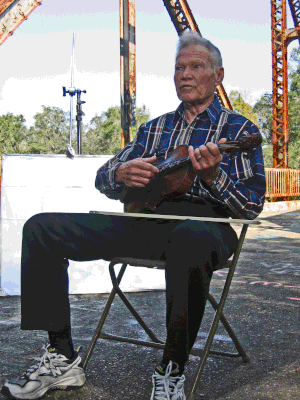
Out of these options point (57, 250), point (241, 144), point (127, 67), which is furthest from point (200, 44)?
point (127, 67)

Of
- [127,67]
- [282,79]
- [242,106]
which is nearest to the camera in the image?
[127,67]

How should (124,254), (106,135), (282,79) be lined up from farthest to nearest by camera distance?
(106,135), (282,79), (124,254)

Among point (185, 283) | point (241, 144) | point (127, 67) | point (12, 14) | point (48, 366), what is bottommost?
point (48, 366)

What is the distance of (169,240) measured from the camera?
1818 millimetres

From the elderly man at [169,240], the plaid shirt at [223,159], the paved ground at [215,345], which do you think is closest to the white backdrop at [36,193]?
the paved ground at [215,345]

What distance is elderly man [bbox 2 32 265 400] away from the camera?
1740 millimetres

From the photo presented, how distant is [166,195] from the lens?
7.10 feet

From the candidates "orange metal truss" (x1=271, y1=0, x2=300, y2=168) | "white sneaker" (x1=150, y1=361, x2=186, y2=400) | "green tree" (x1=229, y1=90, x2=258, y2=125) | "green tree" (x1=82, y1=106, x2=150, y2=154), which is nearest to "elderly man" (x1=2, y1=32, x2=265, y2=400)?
"white sneaker" (x1=150, y1=361, x2=186, y2=400)

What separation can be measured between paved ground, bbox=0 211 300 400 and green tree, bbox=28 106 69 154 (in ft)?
219

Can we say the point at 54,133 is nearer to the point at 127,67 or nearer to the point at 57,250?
the point at 127,67

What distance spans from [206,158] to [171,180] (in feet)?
0.86

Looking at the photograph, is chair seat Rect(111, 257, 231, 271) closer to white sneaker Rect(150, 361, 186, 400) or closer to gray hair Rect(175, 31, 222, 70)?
white sneaker Rect(150, 361, 186, 400)

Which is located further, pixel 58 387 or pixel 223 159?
pixel 223 159

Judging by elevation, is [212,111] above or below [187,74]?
below
